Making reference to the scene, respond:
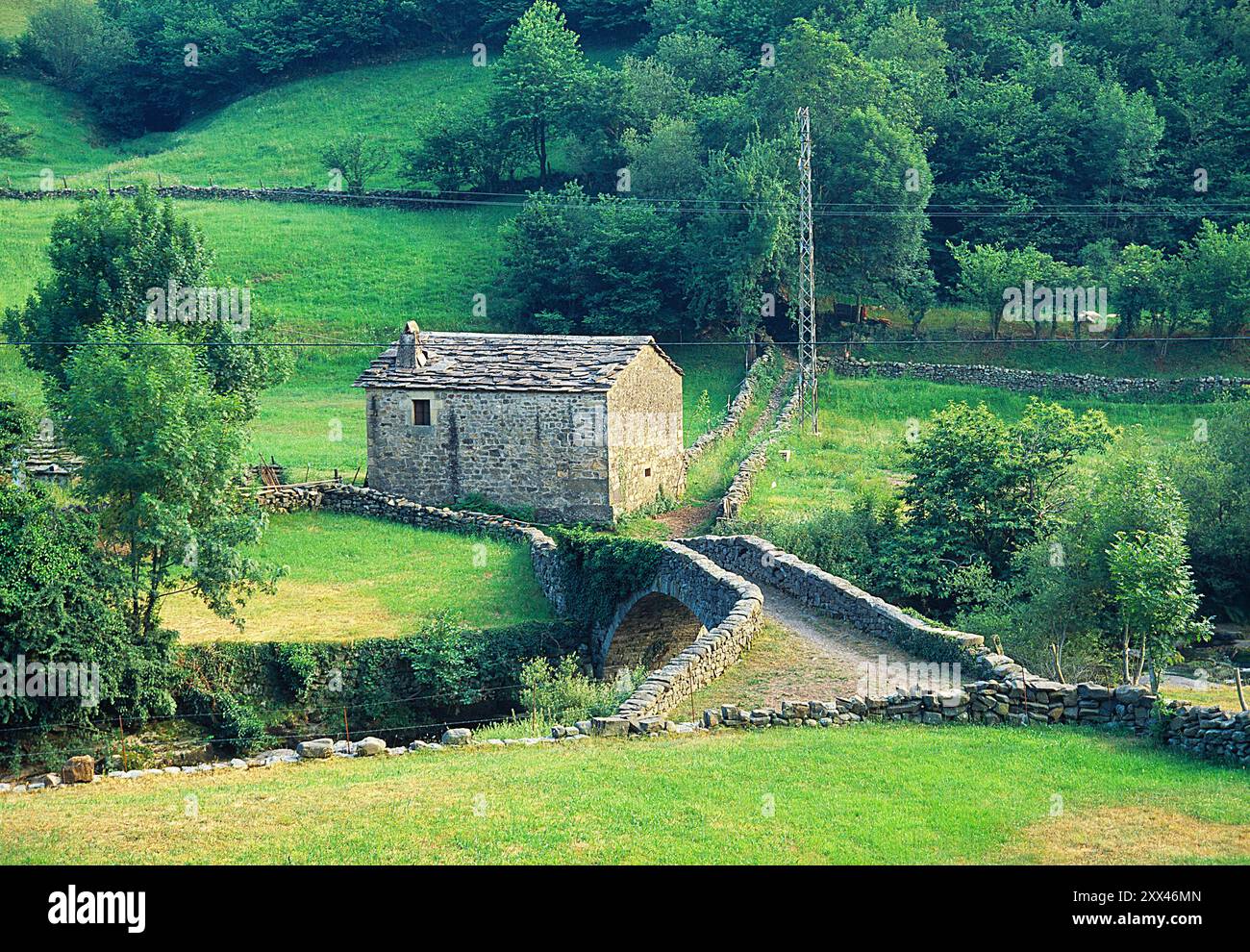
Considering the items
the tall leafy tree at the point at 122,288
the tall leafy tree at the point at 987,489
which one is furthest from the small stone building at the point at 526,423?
the tall leafy tree at the point at 987,489

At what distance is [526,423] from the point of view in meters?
37.4

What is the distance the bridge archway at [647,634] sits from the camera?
30.2 metres

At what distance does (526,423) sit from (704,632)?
A: 46.9 ft

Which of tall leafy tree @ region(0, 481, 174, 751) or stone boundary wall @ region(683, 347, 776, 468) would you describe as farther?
stone boundary wall @ region(683, 347, 776, 468)

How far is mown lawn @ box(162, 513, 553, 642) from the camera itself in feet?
97.7

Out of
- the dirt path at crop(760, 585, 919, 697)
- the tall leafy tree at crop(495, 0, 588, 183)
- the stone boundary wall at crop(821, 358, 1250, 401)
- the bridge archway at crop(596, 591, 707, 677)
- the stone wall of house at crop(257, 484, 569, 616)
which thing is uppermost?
the tall leafy tree at crop(495, 0, 588, 183)

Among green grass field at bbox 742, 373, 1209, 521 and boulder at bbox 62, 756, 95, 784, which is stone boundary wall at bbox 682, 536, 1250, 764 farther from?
green grass field at bbox 742, 373, 1209, 521

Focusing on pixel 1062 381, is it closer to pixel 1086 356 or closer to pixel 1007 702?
pixel 1086 356

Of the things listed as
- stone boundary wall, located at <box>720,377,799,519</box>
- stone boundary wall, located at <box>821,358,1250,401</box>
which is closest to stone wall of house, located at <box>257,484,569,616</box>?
stone boundary wall, located at <box>720,377,799,519</box>

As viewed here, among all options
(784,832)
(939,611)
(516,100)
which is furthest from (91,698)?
(516,100)

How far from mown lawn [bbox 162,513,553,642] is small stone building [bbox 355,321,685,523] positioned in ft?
7.15

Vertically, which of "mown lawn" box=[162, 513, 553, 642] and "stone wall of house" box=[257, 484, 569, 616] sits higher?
"stone wall of house" box=[257, 484, 569, 616]

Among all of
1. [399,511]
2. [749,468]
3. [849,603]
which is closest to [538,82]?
[749,468]

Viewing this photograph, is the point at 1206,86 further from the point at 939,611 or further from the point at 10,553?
the point at 10,553
